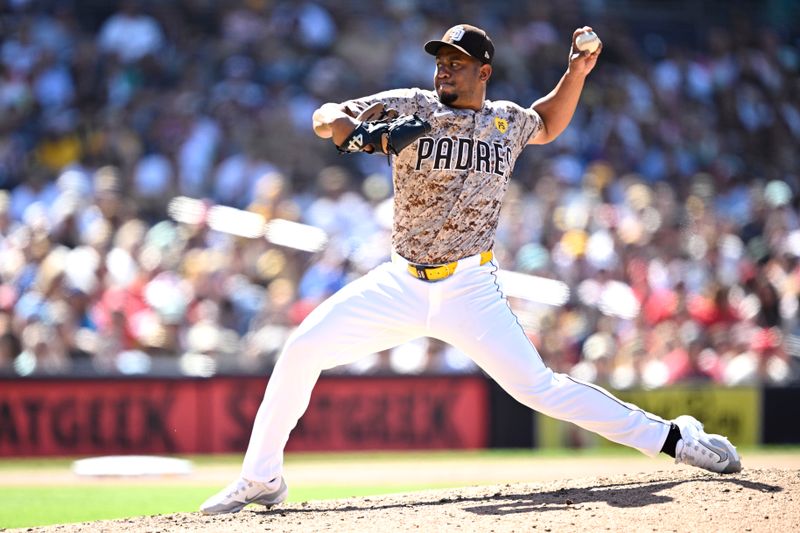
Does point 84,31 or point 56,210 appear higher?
point 84,31

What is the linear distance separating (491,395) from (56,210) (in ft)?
14.7

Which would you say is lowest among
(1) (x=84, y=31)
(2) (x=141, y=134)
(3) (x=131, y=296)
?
(3) (x=131, y=296)

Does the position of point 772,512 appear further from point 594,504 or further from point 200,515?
point 200,515

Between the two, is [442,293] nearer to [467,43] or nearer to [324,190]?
[467,43]

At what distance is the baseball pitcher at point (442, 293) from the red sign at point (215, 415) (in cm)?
512

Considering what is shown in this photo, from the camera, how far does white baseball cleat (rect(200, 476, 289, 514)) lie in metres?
5.71

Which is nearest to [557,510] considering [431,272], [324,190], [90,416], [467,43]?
[431,272]

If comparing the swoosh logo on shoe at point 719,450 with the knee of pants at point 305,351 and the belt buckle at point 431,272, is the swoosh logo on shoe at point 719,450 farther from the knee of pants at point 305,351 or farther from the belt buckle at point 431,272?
the knee of pants at point 305,351

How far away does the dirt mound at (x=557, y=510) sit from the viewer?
5359 millimetres

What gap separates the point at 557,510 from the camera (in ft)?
18.5

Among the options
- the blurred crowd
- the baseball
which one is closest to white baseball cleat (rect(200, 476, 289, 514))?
the baseball

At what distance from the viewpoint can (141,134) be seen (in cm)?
1319

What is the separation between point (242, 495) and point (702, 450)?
7.34ft

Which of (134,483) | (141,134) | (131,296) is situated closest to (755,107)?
(141,134)
